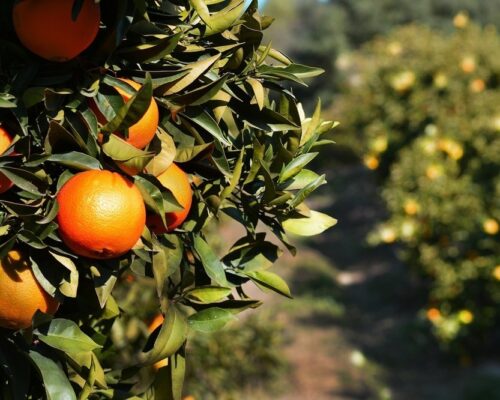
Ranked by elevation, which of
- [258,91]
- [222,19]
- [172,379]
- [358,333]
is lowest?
[358,333]

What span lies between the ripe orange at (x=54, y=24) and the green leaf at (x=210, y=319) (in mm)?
447

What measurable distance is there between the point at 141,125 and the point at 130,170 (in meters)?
0.07

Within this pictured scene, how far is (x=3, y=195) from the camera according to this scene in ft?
3.51

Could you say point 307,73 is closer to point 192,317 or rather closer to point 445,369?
point 192,317

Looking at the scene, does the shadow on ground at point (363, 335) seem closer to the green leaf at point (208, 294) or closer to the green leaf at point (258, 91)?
the green leaf at point (208, 294)

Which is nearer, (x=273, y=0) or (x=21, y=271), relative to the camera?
(x=21, y=271)

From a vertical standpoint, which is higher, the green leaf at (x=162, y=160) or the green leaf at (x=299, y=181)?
the green leaf at (x=162, y=160)

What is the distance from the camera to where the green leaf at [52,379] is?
106 centimetres

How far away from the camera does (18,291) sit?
1025mm

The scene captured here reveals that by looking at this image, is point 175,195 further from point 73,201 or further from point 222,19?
point 222,19

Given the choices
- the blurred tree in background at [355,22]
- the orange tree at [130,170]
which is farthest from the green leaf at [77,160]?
the blurred tree in background at [355,22]

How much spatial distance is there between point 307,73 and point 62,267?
52 cm

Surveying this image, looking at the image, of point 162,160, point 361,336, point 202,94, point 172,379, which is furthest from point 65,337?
point 361,336

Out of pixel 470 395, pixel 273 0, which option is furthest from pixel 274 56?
pixel 273 0
